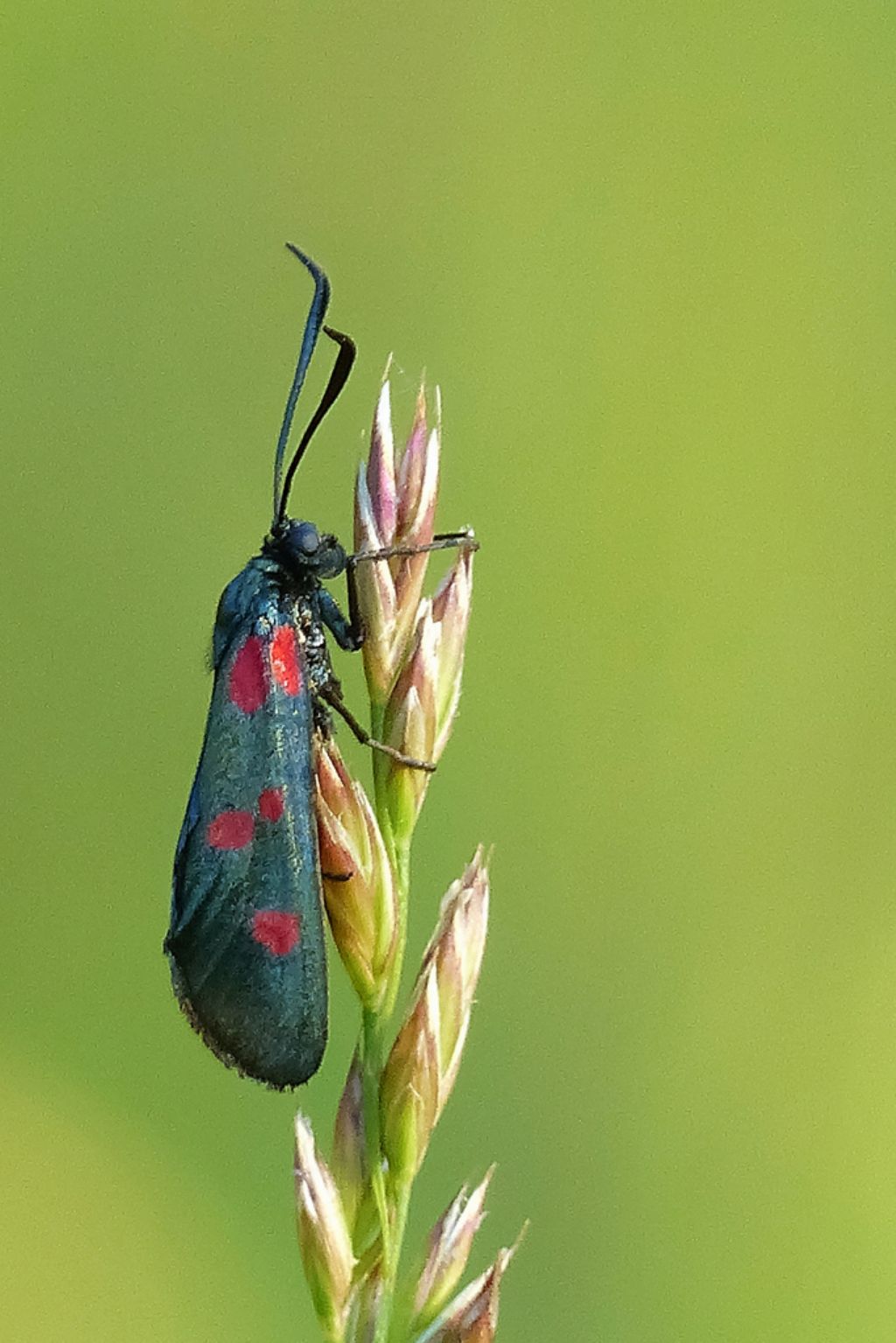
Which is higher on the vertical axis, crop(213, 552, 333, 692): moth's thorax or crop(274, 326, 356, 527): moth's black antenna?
crop(274, 326, 356, 527): moth's black antenna

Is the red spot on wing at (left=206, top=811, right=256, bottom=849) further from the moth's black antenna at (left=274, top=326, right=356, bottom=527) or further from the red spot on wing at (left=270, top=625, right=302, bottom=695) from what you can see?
the moth's black antenna at (left=274, top=326, right=356, bottom=527)

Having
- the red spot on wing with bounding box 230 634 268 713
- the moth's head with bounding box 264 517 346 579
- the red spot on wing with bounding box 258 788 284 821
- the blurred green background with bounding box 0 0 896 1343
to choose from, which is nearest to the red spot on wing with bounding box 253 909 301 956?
the red spot on wing with bounding box 258 788 284 821

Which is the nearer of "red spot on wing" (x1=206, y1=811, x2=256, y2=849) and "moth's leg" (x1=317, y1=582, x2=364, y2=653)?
"red spot on wing" (x1=206, y1=811, x2=256, y2=849)

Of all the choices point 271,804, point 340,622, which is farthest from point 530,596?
point 271,804

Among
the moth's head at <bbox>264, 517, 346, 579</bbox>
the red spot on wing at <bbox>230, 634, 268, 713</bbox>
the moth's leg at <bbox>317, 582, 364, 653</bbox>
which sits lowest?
the red spot on wing at <bbox>230, 634, 268, 713</bbox>

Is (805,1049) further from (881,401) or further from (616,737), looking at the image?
(881,401)

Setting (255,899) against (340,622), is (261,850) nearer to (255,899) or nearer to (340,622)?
(255,899)

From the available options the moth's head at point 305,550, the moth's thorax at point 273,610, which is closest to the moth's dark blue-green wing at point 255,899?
the moth's thorax at point 273,610
